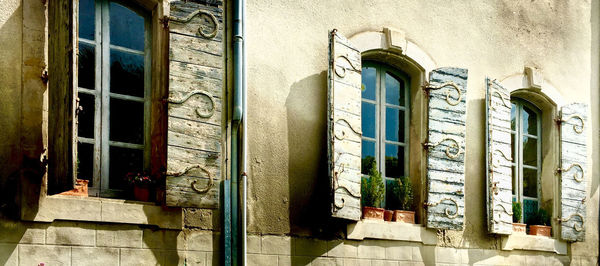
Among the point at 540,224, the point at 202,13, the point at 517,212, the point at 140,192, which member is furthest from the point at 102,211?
the point at 540,224

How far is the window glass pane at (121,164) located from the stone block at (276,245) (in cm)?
123

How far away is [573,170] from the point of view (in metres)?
10.1

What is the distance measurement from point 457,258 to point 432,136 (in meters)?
1.28

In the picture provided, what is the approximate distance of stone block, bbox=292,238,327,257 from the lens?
7.76 metres

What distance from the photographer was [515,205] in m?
9.65

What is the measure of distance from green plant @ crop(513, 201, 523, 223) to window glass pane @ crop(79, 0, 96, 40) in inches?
196

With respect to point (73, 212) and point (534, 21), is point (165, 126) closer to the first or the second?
point (73, 212)

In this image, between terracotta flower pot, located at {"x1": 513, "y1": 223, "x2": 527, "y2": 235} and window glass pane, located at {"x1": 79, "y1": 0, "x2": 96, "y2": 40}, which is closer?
window glass pane, located at {"x1": 79, "y1": 0, "x2": 96, "y2": 40}

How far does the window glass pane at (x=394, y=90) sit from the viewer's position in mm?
Result: 8992

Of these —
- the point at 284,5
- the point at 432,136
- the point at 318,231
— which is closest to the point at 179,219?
the point at 318,231

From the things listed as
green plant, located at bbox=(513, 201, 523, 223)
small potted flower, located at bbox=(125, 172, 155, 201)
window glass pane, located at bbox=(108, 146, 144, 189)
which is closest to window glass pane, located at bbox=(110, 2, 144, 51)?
window glass pane, located at bbox=(108, 146, 144, 189)

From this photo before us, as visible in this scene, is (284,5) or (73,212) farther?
(284,5)

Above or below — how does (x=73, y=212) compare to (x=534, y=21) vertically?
below

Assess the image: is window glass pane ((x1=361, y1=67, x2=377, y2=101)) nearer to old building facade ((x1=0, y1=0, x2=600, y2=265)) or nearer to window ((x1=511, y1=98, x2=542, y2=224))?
old building facade ((x1=0, y1=0, x2=600, y2=265))
